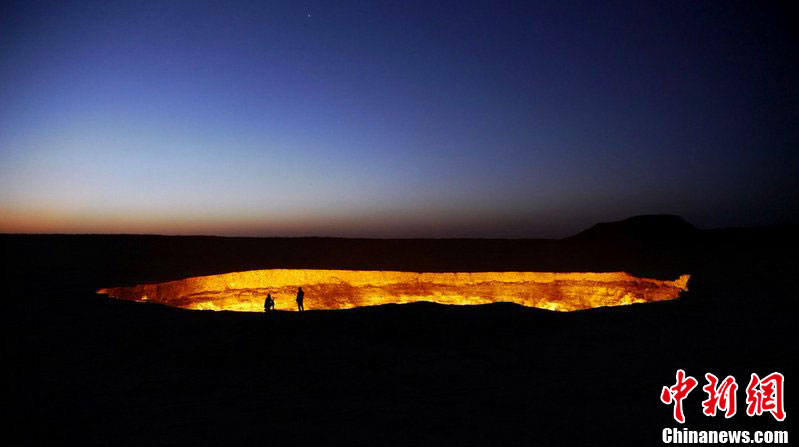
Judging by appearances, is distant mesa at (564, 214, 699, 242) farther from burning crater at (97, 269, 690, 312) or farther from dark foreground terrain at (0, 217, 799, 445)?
dark foreground terrain at (0, 217, 799, 445)

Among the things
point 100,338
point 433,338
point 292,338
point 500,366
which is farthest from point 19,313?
point 500,366

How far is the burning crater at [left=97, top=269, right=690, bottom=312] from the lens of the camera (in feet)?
52.1

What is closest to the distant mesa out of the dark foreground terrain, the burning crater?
the burning crater

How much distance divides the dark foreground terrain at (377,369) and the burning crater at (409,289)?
3586 millimetres

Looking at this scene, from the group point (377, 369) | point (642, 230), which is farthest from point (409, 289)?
point (642, 230)

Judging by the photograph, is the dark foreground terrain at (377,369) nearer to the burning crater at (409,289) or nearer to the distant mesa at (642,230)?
the burning crater at (409,289)

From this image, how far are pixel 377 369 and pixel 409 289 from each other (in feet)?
35.6

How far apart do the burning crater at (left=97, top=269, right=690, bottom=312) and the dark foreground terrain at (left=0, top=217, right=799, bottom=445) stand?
11.8 ft

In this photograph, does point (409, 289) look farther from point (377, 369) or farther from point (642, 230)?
point (642, 230)

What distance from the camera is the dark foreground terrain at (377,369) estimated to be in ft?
15.9

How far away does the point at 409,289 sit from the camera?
1756 centimetres

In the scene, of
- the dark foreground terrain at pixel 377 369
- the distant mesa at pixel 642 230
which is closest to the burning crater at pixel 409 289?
the dark foreground terrain at pixel 377 369

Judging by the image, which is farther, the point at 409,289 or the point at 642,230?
the point at 642,230

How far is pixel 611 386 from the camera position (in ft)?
19.6
